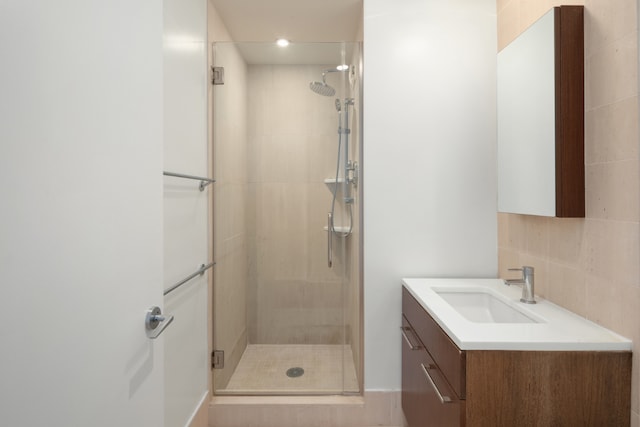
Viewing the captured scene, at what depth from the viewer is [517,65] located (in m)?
1.71

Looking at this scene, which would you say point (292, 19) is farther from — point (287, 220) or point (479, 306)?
point (479, 306)

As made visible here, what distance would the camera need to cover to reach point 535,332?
124cm

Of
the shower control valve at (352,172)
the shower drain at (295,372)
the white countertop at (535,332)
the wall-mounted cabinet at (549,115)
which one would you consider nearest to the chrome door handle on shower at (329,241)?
the shower control valve at (352,172)

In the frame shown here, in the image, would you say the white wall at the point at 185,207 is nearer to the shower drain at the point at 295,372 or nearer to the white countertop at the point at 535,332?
the shower drain at the point at 295,372

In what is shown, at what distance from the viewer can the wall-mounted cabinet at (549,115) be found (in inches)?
55.6

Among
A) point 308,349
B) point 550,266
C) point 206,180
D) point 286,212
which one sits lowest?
point 308,349

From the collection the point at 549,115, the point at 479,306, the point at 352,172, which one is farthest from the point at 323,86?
the point at 479,306

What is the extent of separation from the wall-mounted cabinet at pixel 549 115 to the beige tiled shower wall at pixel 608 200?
1.4 inches

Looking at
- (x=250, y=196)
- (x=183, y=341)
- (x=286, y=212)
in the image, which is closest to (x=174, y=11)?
(x=250, y=196)

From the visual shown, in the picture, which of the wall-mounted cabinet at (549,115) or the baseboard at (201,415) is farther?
the baseboard at (201,415)

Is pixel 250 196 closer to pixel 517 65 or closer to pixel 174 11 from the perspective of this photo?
pixel 174 11

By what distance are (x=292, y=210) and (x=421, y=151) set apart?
83 cm

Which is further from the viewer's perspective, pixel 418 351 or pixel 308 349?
pixel 308 349

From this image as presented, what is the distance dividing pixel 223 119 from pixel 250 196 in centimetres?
49
